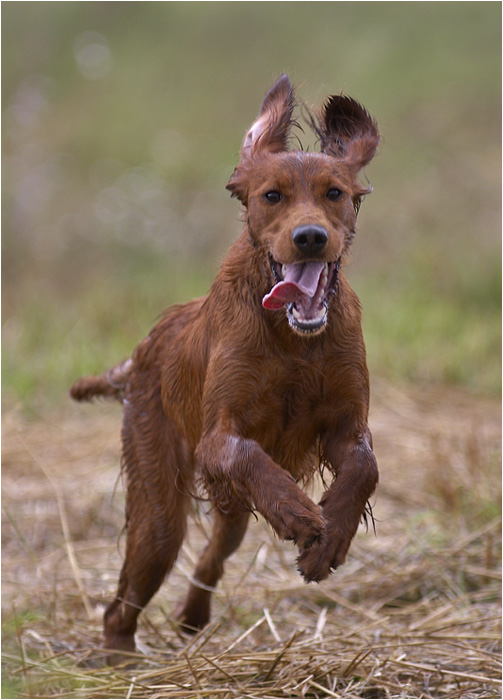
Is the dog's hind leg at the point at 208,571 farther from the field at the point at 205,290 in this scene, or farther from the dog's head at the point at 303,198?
the dog's head at the point at 303,198

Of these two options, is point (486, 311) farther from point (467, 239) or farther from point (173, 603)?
point (173, 603)

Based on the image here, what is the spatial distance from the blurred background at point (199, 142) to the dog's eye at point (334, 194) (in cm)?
706

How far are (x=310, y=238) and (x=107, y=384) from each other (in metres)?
1.95

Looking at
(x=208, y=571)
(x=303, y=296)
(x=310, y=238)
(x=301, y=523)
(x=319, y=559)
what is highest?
(x=310, y=238)

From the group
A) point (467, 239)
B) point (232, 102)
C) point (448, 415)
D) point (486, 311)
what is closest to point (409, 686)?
point (448, 415)

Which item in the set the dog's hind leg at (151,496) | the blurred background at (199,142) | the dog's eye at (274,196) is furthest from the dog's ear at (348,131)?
the blurred background at (199,142)

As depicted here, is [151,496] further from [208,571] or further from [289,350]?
[289,350]

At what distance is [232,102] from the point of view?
13.9m

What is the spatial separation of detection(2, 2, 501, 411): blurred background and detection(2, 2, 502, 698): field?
33 millimetres

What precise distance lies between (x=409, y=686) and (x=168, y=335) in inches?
71.0

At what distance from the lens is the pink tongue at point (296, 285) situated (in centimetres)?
323

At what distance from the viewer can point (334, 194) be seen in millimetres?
Result: 3336

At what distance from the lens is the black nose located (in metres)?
3.11

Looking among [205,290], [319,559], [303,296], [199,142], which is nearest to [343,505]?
[319,559]
